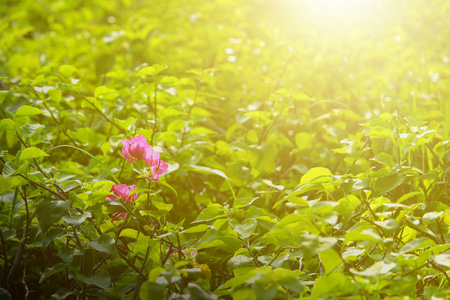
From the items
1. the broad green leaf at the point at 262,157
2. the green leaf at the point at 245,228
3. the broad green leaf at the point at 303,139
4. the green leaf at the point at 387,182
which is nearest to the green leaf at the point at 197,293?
the green leaf at the point at 245,228

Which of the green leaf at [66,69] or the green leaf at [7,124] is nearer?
the green leaf at [7,124]

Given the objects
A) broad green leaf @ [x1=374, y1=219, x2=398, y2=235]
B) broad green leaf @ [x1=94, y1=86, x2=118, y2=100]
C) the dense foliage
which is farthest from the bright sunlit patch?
broad green leaf @ [x1=374, y1=219, x2=398, y2=235]

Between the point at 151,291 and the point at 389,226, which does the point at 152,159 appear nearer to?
the point at 151,291

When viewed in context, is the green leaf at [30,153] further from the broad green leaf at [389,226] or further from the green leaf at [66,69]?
the broad green leaf at [389,226]

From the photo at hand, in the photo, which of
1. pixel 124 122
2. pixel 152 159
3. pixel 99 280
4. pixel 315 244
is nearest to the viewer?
pixel 315 244

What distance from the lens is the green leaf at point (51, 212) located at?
2.80 ft

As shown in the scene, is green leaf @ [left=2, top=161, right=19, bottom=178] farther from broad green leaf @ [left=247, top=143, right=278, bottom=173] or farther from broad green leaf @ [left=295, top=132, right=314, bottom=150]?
broad green leaf @ [left=295, top=132, right=314, bottom=150]

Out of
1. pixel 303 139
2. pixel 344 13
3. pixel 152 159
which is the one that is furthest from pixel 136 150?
pixel 344 13

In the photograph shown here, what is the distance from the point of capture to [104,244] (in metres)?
0.88

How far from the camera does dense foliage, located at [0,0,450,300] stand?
85 centimetres

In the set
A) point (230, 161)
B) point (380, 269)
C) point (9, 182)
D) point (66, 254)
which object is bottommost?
point (230, 161)

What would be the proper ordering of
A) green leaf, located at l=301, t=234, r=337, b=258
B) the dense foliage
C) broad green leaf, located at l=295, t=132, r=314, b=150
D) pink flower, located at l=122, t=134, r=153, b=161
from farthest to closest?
broad green leaf, located at l=295, t=132, r=314, b=150 → pink flower, located at l=122, t=134, r=153, b=161 → the dense foliage → green leaf, located at l=301, t=234, r=337, b=258

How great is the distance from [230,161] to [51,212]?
0.81 meters

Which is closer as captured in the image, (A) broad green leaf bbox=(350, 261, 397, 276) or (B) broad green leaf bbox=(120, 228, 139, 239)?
(A) broad green leaf bbox=(350, 261, 397, 276)
